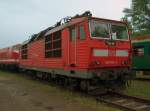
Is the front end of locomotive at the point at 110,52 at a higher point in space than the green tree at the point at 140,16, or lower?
lower

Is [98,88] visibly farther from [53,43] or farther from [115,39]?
[53,43]

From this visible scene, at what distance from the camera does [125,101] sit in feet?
39.3

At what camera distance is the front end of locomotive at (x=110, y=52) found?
1275cm

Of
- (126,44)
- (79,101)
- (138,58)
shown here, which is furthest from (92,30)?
(138,58)

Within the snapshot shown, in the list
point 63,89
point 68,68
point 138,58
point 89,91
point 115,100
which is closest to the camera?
point 115,100

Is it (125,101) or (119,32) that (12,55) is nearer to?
(119,32)

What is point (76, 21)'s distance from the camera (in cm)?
1359

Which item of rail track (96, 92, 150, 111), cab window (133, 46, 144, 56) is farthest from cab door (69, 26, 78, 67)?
cab window (133, 46, 144, 56)

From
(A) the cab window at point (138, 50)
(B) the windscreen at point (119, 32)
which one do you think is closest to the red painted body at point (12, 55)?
(A) the cab window at point (138, 50)

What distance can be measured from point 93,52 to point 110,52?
2.93 ft

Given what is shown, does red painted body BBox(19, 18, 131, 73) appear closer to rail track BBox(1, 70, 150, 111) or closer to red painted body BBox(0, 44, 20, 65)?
rail track BBox(1, 70, 150, 111)

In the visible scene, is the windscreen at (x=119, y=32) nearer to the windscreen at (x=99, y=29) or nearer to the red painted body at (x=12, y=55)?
the windscreen at (x=99, y=29)

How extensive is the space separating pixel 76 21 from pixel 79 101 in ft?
11.2

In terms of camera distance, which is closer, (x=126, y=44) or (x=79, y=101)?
(x=79, y=101)
